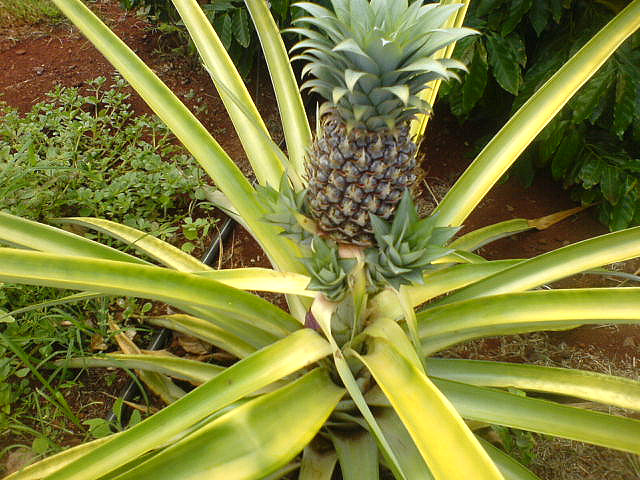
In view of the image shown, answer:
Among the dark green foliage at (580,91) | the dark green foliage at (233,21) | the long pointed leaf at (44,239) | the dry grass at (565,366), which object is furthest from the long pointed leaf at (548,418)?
the dark green foliage at (233,21)

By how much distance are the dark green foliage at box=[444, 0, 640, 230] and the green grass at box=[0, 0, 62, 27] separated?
269 cm

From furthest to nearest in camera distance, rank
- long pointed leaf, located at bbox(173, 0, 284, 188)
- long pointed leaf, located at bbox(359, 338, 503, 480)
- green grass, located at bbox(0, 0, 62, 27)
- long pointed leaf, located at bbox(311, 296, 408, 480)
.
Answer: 1. green grass, located at bbox(0, 0, 62, 27)
2. long pointed leaf, located at bbox(173, 0, 284, 188)
3. long pointed leaf, located at bbox(311, 296, 408, 480)
4. long pointed leaf, located at bbox(359, 338, 503, 480)

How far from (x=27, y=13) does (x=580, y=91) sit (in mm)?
3319

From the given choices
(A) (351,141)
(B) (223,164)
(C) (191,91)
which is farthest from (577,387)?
(C) (191,91)

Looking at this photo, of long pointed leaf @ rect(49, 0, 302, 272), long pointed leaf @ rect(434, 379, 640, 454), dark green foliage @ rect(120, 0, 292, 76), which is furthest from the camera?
dark green foliage @ rect(120, 0, 292, 76)

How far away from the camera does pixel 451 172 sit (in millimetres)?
2525

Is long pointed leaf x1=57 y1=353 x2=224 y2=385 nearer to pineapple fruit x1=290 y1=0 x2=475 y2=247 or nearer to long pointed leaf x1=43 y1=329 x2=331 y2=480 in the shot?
long pointed leaf x1=43 y1=329 x2=331 y2=480

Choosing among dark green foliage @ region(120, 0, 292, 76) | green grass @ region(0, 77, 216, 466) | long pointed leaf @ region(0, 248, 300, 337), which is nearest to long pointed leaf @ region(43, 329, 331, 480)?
long pointed leaf @ region(0, 248, 300, 337)

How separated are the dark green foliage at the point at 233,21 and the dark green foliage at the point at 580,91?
0.86 meters

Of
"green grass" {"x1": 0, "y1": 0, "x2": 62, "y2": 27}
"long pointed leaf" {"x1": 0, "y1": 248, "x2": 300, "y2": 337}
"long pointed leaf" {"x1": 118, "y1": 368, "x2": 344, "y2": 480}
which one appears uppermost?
"green grass" {"x1": 0, "y1": 0, "x2": 62, "y2": 27}

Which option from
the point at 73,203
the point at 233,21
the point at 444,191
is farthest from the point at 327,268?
the point at 233,21

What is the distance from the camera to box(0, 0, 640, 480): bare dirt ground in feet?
5.27

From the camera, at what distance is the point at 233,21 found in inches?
88.0

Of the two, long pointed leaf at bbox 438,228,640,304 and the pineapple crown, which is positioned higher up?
the pineapple crown
